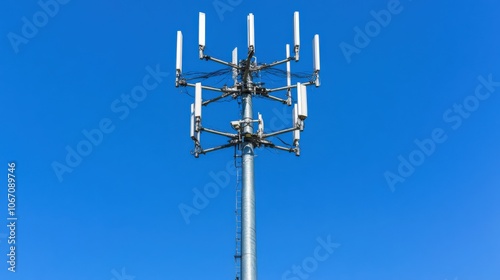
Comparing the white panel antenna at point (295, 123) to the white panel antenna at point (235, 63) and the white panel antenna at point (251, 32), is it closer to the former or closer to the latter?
the white panel antenna at point (235, 63)

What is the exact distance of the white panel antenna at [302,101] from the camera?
1563 centimetres

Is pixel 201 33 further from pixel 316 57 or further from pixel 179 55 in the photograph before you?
pixel 316 57

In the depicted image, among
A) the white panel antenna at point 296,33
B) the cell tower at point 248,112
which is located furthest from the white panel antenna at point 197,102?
the white panel antenna at point 296,33

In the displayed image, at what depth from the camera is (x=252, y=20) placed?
1647 cm

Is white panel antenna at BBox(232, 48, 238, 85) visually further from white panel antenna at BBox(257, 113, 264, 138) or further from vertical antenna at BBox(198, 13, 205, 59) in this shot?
white panel antenna at BBox(257, 113, 264, 138)

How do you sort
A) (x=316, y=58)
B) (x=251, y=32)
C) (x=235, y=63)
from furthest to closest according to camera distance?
(x=235, y=63)
(x=316, y=58)
(x=251, y=32)

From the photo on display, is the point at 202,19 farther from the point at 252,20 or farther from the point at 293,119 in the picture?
the point at 293,119

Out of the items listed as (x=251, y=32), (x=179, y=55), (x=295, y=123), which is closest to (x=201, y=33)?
(x=179, y=55)

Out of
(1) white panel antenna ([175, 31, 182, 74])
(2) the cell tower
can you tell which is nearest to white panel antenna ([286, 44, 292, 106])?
(2) the cell tower

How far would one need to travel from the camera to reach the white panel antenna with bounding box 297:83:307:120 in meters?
15.6

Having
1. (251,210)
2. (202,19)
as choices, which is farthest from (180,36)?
(251,210)

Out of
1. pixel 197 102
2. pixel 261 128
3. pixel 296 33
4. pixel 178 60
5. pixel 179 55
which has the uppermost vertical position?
pixel 296 33

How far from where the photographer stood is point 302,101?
1580cm

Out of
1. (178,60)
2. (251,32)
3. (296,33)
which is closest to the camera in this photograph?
(251,32)
